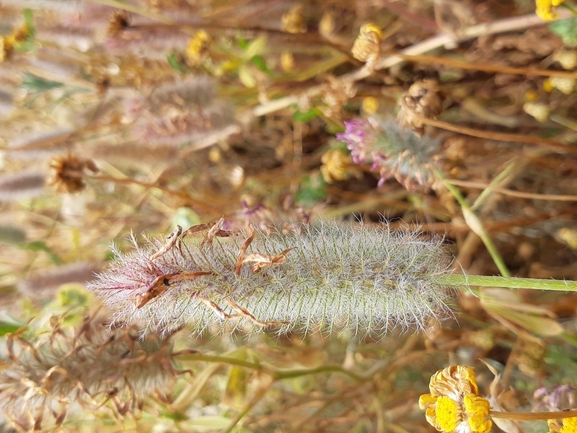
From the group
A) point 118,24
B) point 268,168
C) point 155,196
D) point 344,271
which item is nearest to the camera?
point 344,271

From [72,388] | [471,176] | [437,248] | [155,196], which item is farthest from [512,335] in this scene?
[155,196]

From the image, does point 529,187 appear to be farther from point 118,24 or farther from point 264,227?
point 118,24

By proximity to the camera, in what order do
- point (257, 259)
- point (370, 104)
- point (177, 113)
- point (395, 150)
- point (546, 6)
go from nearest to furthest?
point (257, 259), point (546, 6), point (395, 150), point (177, 113), point (370, 104)

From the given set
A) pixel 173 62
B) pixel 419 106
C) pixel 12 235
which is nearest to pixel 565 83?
pixel 419 106

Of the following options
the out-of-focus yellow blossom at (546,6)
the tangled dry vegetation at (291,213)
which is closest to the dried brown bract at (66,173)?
the tangled dry vegetation at (291,213)

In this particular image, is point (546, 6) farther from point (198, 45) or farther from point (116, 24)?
point (116, 24)

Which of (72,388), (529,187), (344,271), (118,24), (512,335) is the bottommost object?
(512,335)

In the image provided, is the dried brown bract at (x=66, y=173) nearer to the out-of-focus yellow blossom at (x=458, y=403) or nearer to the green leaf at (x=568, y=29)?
the out-of-focus yellow blossom at (x=458, y=403)

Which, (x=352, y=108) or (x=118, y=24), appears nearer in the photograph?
(x=118, y=24)
